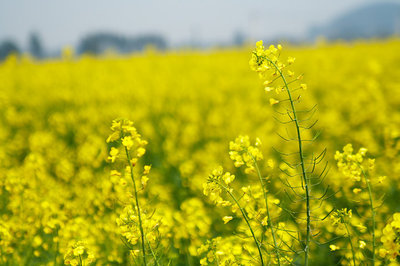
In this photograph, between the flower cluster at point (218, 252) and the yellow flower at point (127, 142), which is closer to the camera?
the yellow flower at point (127, 142)

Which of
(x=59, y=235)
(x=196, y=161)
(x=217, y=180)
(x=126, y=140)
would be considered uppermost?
(x=126, y=140)

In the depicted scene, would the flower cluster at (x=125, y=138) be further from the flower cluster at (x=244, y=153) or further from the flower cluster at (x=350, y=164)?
the flower cluster at (x=350, y=164)

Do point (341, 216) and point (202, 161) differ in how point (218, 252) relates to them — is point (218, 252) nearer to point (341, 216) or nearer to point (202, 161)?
point (341, 216)

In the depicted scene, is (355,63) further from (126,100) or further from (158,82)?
(126,100)

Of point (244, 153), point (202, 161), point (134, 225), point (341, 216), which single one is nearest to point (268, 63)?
point (244, 153)

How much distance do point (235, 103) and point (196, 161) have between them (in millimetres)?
2302

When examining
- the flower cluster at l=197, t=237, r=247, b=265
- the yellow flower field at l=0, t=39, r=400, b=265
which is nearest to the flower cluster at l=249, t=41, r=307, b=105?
the yellow flower field at l=0, t=39, r=400, b=265

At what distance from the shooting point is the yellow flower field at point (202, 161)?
136 cm

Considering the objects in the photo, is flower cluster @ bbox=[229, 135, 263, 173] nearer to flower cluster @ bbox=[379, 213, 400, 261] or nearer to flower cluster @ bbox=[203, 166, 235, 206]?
flower cluster @ bbox=[203, 166, 235, 206]

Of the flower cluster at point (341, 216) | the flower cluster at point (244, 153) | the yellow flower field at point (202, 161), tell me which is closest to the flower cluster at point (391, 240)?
the yellow flower field at point (202, 161)

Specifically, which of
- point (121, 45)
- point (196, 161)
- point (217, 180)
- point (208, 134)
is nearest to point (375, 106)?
point (208, 134)

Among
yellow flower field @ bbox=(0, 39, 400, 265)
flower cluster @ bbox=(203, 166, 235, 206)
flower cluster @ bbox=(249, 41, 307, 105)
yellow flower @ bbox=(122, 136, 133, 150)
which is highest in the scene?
flower cluster @ bbox=(249, 41, 307, 105)

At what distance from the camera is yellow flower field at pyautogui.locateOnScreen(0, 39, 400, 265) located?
1.36 m

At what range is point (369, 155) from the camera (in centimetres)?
354
